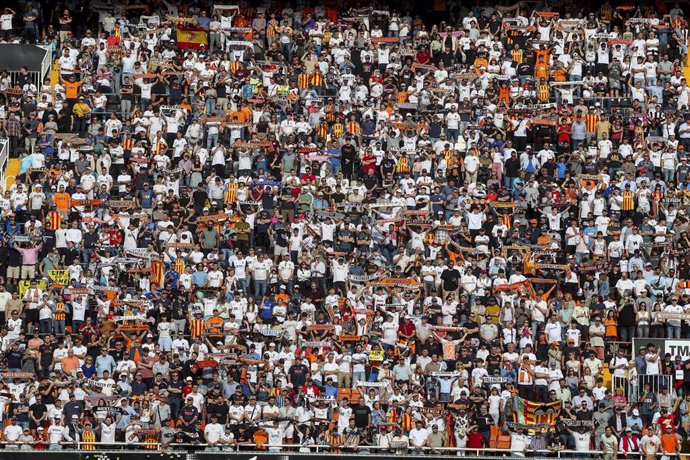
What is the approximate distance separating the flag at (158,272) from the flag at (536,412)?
881 centimetres

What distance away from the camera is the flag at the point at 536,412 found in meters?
43.6

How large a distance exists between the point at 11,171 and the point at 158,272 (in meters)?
6.26

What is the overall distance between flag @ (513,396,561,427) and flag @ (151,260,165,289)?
8.81 meters

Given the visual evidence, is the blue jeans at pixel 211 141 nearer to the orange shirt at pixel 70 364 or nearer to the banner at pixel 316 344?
the banner at pixel 316 344

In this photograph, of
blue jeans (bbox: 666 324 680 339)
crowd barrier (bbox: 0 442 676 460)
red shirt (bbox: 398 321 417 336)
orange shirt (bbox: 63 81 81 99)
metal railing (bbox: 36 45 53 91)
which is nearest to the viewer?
crowd barrier (bbox: 0 442 676 460)

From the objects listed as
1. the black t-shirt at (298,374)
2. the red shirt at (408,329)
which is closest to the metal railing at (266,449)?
the black t-shirt at (298,374)

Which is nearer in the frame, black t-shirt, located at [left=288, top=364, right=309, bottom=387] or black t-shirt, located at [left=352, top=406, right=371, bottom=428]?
black t-shirt, located at [left=352, top=406, right=371, bottom=428]

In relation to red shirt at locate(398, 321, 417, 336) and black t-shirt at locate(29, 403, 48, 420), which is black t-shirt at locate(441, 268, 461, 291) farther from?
black t-shirt at locate(29, 403, 48, 420)

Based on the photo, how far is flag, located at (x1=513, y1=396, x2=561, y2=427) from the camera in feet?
143

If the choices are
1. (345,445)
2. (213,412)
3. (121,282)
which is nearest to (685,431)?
(345,445)

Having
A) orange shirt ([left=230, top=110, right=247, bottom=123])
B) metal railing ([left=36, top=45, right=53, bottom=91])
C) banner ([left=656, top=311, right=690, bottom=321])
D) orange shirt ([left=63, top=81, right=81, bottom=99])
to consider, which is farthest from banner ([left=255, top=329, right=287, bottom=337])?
metal railing ([left=36, top=45, right=53, bottom=91])

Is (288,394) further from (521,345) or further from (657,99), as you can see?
(657,99)

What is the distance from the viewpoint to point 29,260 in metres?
47.6

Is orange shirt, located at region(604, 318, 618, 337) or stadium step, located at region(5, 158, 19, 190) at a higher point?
stadium step, located at region(5, 158, 19, 190)
